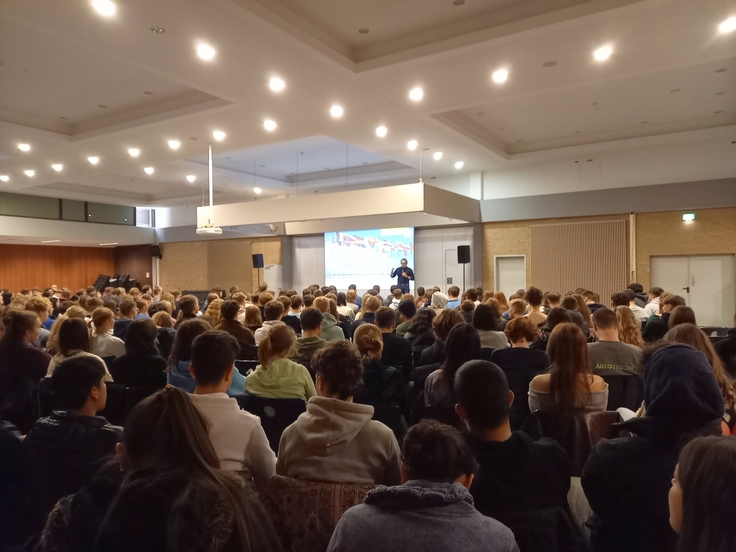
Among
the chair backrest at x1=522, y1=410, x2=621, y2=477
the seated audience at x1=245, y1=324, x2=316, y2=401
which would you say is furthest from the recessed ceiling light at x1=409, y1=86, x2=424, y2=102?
the chair backrest at x1=522, y1=410, x2=621, y2=477

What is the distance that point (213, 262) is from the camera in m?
19.0

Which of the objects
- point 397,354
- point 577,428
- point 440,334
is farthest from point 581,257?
point 577,428

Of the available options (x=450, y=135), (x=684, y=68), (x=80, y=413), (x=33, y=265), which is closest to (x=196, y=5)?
(x=80, y=413)

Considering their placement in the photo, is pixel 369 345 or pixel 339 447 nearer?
pixel 339 447

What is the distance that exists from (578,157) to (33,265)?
20352mm

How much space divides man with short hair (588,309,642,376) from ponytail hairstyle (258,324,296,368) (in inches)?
86.2

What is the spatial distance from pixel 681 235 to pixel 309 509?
1223 cm

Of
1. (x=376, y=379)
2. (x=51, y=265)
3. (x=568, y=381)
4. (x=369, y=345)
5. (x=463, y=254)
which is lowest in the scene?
(x=376, y=379)

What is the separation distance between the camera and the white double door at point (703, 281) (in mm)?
11148

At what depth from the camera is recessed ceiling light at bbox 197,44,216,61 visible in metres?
5.69

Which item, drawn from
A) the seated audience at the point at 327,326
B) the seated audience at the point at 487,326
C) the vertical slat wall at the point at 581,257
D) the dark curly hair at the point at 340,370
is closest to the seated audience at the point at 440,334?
the seated audience at the point at 487,326

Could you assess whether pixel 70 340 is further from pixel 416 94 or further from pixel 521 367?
pixel 416 94

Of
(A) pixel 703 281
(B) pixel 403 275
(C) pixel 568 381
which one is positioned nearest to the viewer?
(C) pixel 568 381

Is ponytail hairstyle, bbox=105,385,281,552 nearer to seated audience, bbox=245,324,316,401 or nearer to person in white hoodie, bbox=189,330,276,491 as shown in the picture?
person in white hoodie, bbox=189,330,276,491
